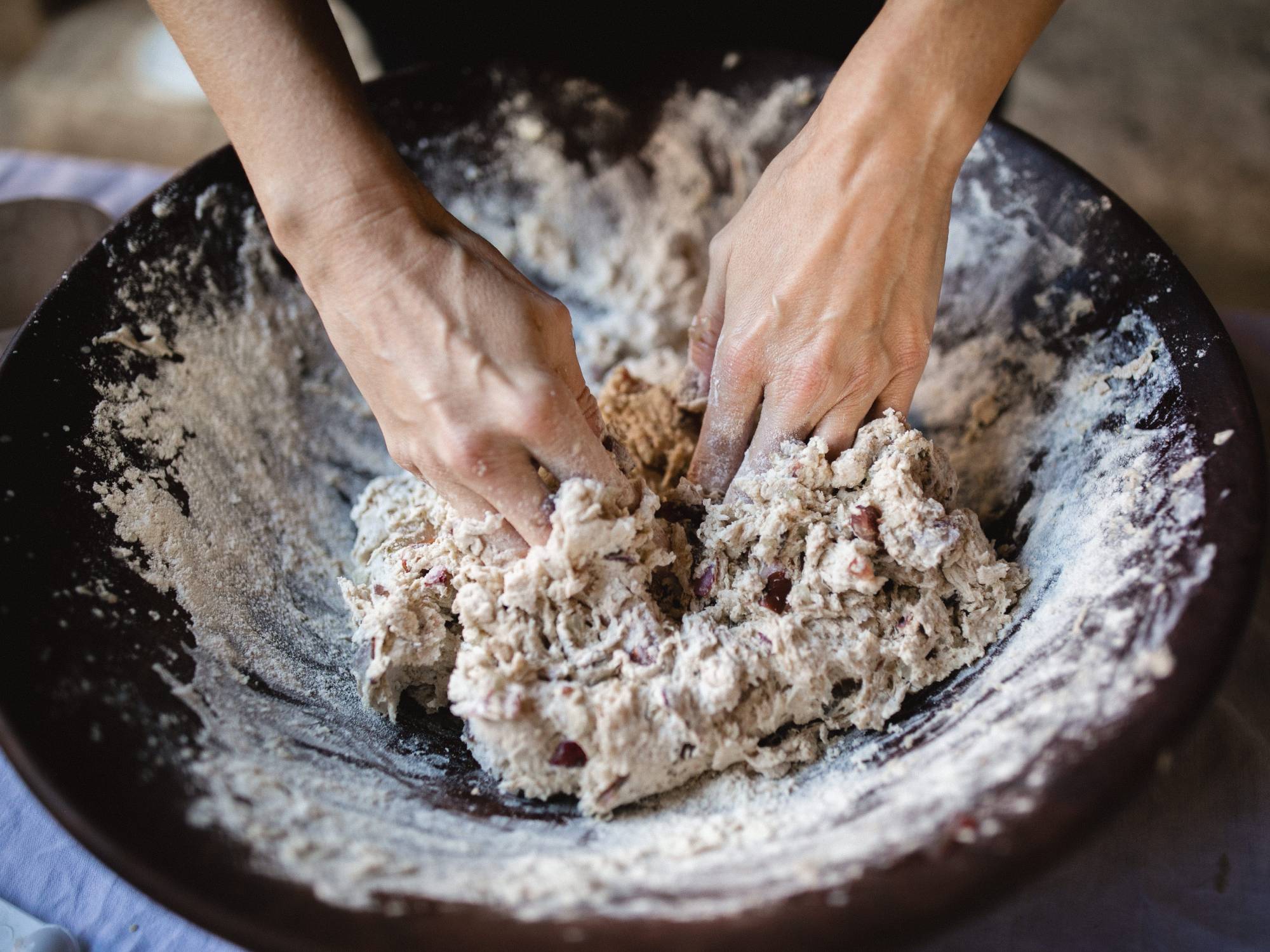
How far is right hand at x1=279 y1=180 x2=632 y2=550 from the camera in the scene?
33.2 inches

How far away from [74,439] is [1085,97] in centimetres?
323

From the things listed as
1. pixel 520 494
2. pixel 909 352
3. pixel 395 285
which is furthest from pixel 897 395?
pixel 395 285

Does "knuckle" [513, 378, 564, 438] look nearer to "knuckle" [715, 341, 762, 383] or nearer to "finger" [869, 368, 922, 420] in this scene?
"knuckle" [715, 341, 762, 383]

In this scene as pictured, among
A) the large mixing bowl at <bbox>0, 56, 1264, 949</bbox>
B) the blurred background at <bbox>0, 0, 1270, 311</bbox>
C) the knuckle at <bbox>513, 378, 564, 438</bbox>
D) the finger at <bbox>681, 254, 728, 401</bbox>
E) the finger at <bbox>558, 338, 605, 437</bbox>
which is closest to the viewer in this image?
the large mixing bowl at <bbox>0, 56, 1264, 949</bbox>

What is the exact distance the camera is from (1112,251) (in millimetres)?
1080

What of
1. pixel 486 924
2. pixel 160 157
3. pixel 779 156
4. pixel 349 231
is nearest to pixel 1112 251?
pixel 779 156

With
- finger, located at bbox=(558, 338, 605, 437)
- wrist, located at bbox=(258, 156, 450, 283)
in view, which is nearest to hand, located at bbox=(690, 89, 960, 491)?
finger, located at bbox=(558, 338, 605, 437)

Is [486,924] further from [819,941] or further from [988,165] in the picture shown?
[988,165]

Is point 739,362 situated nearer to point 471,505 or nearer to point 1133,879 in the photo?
point 471,505

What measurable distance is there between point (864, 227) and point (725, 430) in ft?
0.88

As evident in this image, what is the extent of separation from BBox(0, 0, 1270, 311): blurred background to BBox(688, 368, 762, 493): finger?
2.03m

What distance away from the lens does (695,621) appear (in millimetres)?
910

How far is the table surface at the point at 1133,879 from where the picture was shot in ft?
2.97

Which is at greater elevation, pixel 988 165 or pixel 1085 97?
pixel 1085 97
